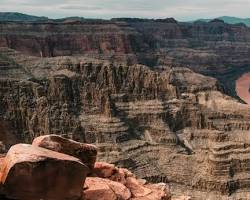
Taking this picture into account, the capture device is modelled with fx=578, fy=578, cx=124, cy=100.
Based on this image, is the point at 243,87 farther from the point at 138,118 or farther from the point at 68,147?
the point at 68,147

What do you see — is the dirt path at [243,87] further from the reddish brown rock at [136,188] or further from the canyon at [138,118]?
the reddish brown rock at [136,188]

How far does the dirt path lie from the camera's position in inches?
6361

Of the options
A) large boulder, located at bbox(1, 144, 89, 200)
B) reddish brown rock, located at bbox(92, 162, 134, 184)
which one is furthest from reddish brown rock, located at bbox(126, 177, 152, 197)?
large boulder, located at bbox(1, 144, 89, 200)

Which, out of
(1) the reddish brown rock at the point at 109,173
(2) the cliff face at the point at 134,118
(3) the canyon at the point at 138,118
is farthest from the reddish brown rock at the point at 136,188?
(2) the cliff face at the point at 134,118

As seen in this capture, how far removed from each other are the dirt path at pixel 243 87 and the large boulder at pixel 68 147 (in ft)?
452

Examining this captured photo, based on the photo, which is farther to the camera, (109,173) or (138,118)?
(138,118)

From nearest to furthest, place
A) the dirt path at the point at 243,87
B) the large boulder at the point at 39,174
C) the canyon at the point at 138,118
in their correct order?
the large boulder at the point at 39,174, the canyon at the point at 138,118, the dirt path at the point at 243,87

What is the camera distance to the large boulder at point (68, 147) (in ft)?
65.7

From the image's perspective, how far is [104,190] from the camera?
20328mm

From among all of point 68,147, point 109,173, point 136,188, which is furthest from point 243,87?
point 68,147

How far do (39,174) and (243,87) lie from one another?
16346cm

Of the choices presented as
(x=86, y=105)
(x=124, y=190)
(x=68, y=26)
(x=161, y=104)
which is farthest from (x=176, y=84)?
(x=124, y=190)

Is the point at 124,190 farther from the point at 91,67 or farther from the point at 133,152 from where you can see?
the point at 91,67

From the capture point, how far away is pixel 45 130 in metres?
75.9
